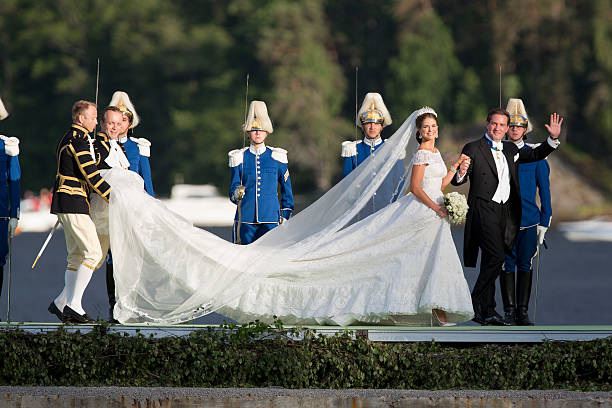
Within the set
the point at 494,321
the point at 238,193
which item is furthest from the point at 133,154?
the point at 494,321

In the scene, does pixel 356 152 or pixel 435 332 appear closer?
pixel 435 332

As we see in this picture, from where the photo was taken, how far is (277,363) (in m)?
7.26

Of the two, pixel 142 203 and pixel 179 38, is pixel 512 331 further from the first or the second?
pixel 179 38

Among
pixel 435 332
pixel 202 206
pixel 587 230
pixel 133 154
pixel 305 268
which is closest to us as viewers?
pixel 435 332

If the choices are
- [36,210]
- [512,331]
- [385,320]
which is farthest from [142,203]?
[36,210]

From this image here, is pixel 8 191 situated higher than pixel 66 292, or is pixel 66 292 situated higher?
pixel 8 191

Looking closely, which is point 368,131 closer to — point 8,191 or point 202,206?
point 8,191

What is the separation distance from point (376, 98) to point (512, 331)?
297cm

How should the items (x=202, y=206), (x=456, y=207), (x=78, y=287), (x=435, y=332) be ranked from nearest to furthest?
(x=435, y=332) < (x=456, y=207) < (x=78, y=287) < (x=202, y=206)

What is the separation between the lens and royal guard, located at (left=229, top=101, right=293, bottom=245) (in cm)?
990

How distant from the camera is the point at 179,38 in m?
48.6

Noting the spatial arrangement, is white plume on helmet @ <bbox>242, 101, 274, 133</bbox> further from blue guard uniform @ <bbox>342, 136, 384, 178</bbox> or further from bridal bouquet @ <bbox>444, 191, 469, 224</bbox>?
bridal bouquet @ <bbox>444, 191, 469, 224</bbox>

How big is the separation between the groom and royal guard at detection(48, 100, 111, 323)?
2.91m

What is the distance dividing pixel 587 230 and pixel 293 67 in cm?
1863
